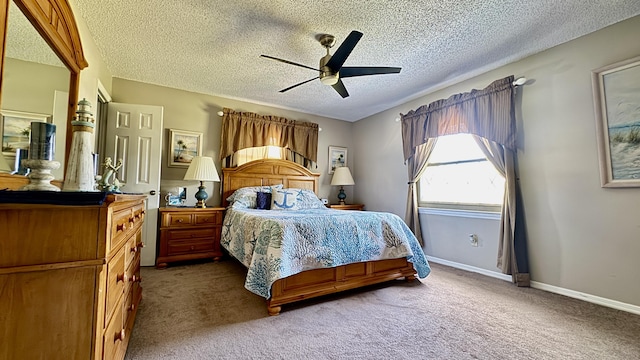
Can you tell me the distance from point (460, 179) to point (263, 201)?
9.28 feet

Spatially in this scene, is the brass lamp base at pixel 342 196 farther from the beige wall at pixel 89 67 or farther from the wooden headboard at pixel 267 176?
the beige wall at pixel 89 67

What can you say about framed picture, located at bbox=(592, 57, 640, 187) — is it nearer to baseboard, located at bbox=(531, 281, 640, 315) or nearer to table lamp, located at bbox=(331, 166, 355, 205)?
baseboard, located at bbox=(531, 281, 640, 315)

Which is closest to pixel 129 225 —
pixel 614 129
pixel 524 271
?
pixel 524 271

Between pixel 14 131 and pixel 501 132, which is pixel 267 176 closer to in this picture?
pixel 14 131

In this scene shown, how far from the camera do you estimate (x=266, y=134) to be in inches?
180

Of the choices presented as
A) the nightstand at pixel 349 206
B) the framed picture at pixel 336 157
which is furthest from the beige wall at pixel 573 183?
the framed picture at pixel 336 157

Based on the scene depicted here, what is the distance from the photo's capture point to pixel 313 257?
2279 mm

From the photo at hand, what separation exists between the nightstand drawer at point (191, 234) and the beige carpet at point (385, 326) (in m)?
0.83

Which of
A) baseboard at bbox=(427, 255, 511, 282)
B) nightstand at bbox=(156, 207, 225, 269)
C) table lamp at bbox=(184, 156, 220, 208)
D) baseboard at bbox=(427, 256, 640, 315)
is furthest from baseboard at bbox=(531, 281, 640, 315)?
table lamp at bbox=(184, 156, 220, 208)

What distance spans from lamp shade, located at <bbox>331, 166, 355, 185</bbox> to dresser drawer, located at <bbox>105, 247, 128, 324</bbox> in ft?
12.6

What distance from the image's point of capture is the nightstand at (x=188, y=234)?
3429 mm

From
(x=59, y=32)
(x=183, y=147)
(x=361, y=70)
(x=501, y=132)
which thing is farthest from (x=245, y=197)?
(x=501, y=132)

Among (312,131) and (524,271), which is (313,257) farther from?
(312,131)

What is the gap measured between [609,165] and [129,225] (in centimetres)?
380
